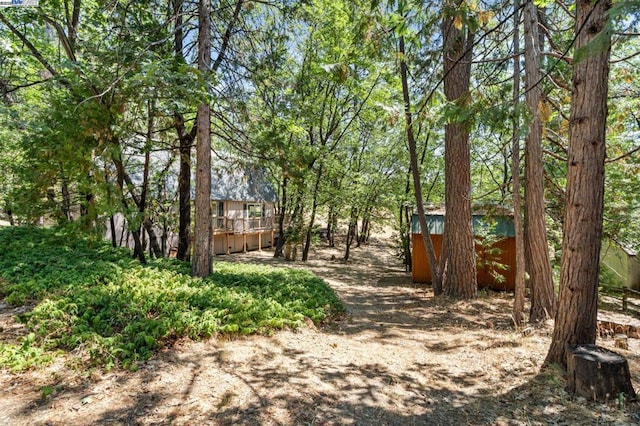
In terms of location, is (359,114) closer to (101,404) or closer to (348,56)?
(348,56)

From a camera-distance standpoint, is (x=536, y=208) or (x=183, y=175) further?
(x=183, y=175)

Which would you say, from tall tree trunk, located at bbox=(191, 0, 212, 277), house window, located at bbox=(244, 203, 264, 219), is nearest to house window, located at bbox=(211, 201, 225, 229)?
house window, located at bbox=(244, 203, 264, 219)

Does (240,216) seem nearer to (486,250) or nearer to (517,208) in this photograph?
(486,250)

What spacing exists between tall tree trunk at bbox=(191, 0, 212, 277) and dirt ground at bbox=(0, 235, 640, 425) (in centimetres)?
277

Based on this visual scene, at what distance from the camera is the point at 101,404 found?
254cm

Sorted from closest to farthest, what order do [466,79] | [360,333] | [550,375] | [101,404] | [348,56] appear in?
1. [101,404]
2. [550,375]
3. [360,333]
4. [348,56]
5. [466,79]

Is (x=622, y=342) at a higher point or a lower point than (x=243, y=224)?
lower

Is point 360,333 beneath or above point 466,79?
beneath

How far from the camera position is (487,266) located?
9.64 metres

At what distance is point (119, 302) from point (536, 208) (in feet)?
19.9

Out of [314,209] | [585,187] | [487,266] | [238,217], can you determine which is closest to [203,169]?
[585,187]

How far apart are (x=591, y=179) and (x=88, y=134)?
265 inches

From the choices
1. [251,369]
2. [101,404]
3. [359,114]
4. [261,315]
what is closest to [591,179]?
[251,369]

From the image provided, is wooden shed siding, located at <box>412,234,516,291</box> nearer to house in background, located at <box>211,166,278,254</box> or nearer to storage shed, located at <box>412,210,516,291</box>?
storage shed, located at <box>412,210,516,291</box>
